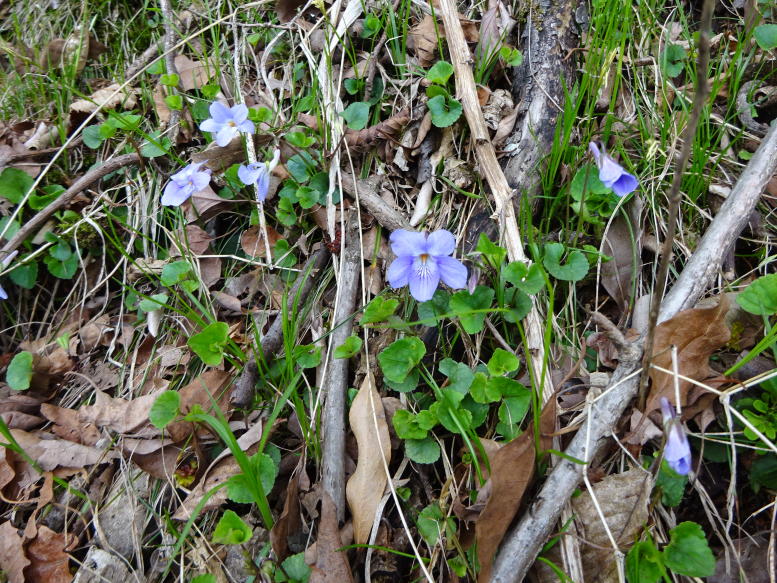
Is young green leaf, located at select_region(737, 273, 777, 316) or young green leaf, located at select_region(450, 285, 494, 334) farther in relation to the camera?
young green leaf, located at select_region(450, 285, 494, 334)

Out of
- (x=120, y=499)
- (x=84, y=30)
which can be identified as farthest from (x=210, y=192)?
(x=84, y=30)

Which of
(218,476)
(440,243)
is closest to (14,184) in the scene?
(218,476)

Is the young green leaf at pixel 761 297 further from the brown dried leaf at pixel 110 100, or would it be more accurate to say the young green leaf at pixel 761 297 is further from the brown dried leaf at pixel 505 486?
the brown dried leaf at pixel 110 100

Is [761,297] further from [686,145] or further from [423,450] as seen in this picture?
[423,450]

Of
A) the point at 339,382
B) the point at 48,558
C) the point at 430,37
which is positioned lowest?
the point at 48,558

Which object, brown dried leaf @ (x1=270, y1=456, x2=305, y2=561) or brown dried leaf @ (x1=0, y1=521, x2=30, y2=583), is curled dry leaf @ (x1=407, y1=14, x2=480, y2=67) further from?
brown dried leaf @ (x1=0, y1=521, x2=30, y2=583)

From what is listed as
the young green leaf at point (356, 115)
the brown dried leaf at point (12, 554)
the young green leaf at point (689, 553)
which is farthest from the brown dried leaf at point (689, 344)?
the brown dried leaf at point (12, 554)

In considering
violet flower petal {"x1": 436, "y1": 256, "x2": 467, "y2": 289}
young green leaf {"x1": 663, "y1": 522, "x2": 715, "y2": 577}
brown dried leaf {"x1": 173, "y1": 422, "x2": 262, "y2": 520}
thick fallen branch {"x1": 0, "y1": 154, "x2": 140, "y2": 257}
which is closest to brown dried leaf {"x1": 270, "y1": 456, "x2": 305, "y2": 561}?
brown dried leaf {"x1": 173, "y1": 422, "x2": 262, "y2": 520}
